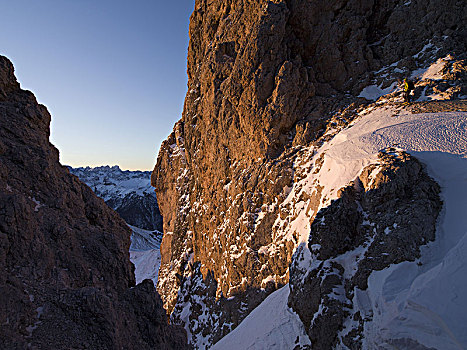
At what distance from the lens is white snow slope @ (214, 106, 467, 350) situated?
659cm

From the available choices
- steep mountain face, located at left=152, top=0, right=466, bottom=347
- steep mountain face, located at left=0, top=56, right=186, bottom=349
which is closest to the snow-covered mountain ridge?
steep mountain face, located at left=152, top=0, right=466, bottom=347

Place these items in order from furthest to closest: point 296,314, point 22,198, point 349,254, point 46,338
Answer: point 296,314, point 349,254, point 22,198, point 46,338

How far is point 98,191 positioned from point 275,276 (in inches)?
4877

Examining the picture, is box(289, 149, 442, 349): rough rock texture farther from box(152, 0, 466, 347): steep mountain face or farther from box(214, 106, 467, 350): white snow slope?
box(152, 0, 466, 347): steep mountain face

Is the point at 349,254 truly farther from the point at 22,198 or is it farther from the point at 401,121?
the point at 22,198

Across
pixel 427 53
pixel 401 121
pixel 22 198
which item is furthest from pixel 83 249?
pixel 427 53

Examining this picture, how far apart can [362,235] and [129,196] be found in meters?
117

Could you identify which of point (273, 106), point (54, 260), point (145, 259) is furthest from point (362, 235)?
point (145, 259)

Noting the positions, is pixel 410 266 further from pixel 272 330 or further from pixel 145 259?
pixel 145 259

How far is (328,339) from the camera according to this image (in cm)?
938

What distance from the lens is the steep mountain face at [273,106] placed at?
16953 millimetres

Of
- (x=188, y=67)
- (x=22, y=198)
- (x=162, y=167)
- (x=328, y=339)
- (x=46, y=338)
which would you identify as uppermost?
(x=188, y=67)

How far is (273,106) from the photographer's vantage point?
19.8m

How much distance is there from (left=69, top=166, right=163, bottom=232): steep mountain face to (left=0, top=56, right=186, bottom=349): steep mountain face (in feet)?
330
